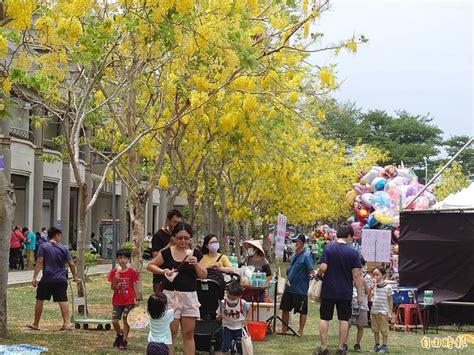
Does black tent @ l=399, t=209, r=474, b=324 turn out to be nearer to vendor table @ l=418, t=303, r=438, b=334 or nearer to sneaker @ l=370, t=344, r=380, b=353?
vendor table @ l=418, t=303, r=438, b=334

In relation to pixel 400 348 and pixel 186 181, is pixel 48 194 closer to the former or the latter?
pixel 186 181

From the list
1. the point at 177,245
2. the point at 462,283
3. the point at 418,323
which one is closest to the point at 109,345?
the point at 177,245

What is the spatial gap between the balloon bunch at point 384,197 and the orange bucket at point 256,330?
745 centimetres

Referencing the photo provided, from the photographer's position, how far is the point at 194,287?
9438 millimetres

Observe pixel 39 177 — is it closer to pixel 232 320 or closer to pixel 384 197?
pixel 384 197

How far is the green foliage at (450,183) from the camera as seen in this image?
5884 centimetres

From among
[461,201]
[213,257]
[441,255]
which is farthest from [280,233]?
[213,257]

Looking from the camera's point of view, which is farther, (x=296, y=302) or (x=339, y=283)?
(x=296, y=302)

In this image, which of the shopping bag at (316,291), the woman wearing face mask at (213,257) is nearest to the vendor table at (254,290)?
the shopping bag at (316,291)

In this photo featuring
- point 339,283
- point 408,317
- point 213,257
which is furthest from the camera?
point 408,317

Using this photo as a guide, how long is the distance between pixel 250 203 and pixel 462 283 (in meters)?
19.3

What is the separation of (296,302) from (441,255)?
178 inches

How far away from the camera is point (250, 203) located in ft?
119

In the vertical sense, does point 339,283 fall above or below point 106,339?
above
